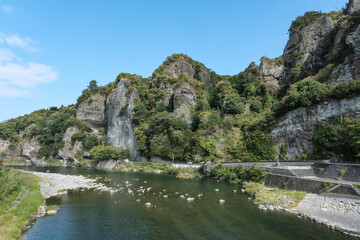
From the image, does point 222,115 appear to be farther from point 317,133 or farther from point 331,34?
point 331,34

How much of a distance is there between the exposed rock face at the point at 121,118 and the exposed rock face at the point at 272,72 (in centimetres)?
4138

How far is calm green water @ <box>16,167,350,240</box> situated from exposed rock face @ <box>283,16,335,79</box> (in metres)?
44.7

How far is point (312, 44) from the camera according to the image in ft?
173

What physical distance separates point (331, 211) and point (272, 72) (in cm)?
5157

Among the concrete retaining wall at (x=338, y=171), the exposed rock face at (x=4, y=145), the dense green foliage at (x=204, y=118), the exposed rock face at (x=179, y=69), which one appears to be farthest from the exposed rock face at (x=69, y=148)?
the concrete retaining wall at (x=338, y=171)

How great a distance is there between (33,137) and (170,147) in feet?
→ 193

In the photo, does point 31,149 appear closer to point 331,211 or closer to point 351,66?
point 331,211

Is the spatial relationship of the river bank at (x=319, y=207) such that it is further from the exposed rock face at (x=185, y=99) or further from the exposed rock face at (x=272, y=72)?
the exposed rock face at (x=272, y=72)

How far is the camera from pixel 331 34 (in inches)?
1937

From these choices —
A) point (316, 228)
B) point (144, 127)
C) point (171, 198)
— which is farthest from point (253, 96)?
point (316, 228)

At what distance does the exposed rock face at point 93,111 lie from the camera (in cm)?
7631

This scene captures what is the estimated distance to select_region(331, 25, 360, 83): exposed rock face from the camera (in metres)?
34.2

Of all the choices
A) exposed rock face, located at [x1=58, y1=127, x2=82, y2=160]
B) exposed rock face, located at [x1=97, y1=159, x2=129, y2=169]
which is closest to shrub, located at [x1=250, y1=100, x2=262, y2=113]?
exposed rock face, located at [x1=97, y1=159, x2=129, y2=169]

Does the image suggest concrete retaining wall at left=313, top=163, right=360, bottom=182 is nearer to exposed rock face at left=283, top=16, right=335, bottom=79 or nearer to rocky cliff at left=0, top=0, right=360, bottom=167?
rocky cliff at left=0, top=0, right=360, bottom=167
